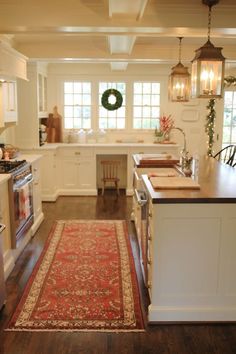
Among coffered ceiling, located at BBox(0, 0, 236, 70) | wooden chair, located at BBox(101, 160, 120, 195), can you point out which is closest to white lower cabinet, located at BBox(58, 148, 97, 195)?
wooden chair, located at BBox(101, 160, 120, 195)

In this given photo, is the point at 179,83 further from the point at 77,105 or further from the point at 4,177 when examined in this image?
the point at 77,105

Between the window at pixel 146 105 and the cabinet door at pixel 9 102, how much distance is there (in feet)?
10.8

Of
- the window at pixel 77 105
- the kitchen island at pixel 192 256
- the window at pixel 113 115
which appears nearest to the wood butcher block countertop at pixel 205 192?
the kitchen island at pixel 192 256

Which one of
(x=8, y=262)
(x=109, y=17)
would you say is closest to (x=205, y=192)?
(x=109, y=17)

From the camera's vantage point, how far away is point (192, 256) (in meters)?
2.80

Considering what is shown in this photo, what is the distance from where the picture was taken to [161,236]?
277 centimetres

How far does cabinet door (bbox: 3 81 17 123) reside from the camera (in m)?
4.41

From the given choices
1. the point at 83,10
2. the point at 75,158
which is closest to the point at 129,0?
the point at 83,10

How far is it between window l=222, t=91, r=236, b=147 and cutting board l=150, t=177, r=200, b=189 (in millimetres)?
5104

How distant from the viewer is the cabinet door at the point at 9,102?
173 inches

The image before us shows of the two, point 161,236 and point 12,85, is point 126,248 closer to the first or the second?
point 161,236

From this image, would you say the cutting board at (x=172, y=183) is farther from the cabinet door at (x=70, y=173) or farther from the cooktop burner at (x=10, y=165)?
the cabinet door at (x=70, y=173)

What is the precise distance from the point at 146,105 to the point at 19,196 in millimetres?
4243

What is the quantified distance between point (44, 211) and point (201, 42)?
3568 millimetres
